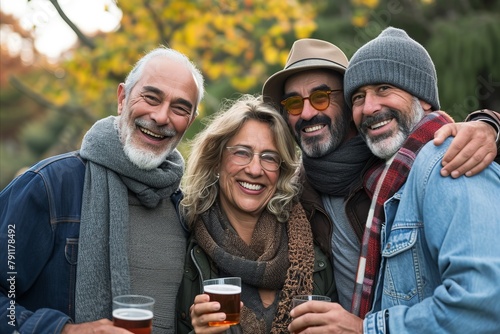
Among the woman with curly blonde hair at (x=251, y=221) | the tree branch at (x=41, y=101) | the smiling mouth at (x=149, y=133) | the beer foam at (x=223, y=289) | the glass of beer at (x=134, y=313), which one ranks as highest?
the tree branch at (x=41, y=101)

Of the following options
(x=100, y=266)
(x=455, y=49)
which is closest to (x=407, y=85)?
(x=100, y=266)

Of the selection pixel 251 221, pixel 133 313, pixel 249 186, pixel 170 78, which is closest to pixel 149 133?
pixel 170 78

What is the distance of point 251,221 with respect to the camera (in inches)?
154

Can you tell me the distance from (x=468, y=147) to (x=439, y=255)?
529mm

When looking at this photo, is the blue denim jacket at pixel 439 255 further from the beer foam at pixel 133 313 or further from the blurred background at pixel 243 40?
the blurred background at pixel 243 40

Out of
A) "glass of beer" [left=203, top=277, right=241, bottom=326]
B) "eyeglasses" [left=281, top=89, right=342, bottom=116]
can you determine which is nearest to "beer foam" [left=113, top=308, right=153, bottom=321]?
"glass of beer" [left=203, top=277, right=241, bottom=326]

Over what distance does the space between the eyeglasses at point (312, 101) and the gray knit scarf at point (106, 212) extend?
3.29ft

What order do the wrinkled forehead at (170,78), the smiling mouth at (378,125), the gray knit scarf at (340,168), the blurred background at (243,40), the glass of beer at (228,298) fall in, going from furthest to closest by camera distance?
the blurred background at (243,40) → the gray knit scarf at (340,168) → the wrinkled forehead at (170,78) → the smiling mouth at (378,125) → the glass of beer at (228,298)

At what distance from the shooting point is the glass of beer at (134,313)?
8.46 ft

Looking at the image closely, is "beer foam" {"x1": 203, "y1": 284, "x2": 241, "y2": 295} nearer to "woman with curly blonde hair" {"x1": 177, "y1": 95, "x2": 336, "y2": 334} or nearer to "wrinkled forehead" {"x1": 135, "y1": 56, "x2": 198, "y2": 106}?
"woman with curly blonde hair" {"x1": 177, "y1": 95, "x2": 336, "y2": 334}

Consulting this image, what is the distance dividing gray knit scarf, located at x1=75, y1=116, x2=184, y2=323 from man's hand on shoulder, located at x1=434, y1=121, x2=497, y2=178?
1.66m

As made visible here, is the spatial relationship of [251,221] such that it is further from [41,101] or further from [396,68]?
[41,101]

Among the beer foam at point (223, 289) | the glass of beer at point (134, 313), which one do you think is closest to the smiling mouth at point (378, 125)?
the beer foam at point (223, 289)

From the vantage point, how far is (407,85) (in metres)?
3.43
